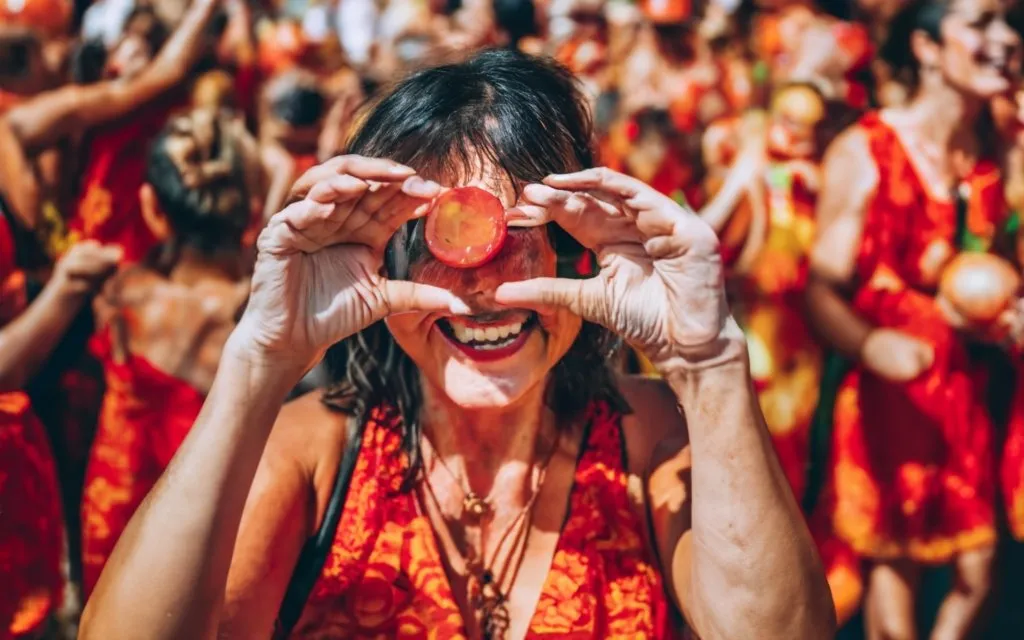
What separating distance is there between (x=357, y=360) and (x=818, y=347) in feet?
6.88

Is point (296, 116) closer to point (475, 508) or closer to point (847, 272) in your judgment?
point (847, 272)

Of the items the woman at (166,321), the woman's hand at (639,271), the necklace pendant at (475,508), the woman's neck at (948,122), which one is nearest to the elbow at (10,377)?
the woman at (166,321)

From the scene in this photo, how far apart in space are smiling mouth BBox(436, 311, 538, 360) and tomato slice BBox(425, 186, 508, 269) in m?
0.14

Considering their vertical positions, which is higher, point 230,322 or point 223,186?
point 223,186

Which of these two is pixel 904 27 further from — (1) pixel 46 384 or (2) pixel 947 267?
(1) pixel 46 384

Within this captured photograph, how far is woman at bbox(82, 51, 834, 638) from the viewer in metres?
1.26

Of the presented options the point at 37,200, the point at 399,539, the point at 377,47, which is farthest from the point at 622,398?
the point at 377,47

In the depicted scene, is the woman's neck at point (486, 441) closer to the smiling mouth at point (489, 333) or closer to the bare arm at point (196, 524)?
the smiling mouth at point (489, 333)

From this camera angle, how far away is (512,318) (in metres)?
1.41

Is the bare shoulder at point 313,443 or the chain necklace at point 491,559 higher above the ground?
the bare shoulder at point 313,443

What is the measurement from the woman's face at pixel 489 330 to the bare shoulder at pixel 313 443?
19cm

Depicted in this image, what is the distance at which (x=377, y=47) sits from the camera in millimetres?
5652

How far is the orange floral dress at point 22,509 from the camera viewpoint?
2355 mm

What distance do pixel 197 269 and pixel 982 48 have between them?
96.2 inches
